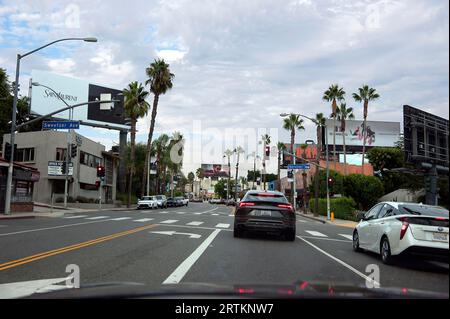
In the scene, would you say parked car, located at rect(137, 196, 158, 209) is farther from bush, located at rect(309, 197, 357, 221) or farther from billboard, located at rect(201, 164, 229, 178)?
billboard, located at rect(201, 164, 229, 178)

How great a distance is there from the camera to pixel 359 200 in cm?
5147

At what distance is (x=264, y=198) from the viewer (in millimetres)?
15070

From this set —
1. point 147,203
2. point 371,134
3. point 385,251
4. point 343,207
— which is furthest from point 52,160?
point 371,134

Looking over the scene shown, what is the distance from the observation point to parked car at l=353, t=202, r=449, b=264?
8.45 m

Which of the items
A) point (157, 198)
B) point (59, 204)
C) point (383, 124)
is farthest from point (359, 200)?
point (383, 124)

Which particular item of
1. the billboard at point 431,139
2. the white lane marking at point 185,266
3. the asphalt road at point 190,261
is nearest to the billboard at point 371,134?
the asphalt road at point 190,261

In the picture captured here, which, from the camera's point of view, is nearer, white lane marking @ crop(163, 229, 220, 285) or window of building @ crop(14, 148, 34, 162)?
white lane marking @ crop(163, 229, 220, 285)

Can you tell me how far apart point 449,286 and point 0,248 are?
11.9 m

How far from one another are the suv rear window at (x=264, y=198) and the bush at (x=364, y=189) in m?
37.7

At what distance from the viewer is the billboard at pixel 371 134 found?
8269 centimetres

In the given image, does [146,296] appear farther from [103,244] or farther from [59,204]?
[59,204]

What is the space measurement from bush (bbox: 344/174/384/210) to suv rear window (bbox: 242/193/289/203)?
37745 millimetres

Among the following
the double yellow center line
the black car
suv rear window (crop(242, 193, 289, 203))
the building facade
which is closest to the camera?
the double yellow center line

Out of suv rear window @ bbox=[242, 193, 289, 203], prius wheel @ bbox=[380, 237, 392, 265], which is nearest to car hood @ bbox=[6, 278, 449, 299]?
prius wheel @ bbox=[380, 237, 392, 265]
